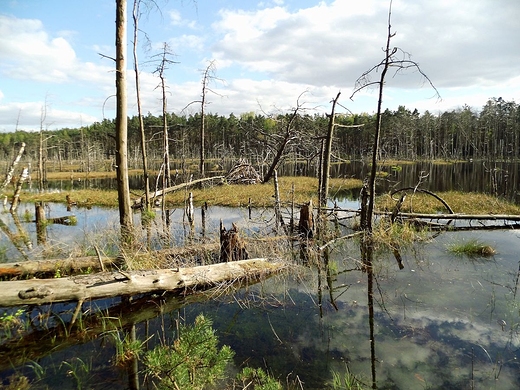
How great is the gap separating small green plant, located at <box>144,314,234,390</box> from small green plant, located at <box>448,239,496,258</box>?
9.02 m

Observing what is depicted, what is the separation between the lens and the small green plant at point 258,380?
3553 mm

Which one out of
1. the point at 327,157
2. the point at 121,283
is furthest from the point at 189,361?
the point at 327,157

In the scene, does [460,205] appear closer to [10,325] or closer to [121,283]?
[121,283]

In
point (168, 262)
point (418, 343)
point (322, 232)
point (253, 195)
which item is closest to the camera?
point (418, 343)

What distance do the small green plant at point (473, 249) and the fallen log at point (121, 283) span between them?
6.33m

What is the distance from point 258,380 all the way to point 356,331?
243cm

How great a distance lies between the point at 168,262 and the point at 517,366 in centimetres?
697

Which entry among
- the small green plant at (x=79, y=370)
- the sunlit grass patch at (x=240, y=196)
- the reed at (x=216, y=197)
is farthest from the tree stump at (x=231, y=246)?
the reed at (x=216, y=197)

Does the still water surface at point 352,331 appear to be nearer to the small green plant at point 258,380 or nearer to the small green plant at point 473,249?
the small green plant at point 258,380

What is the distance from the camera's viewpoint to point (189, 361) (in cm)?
335

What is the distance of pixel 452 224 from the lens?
1370 centimetres

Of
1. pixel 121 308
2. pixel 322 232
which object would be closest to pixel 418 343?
pixel 121 308

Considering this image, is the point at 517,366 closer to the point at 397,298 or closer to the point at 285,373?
the point at 397,298

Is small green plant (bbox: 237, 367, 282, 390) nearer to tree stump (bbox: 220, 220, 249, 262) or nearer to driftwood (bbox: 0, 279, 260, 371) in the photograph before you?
driftwood (bbox: 0, 279, 260, 371)
